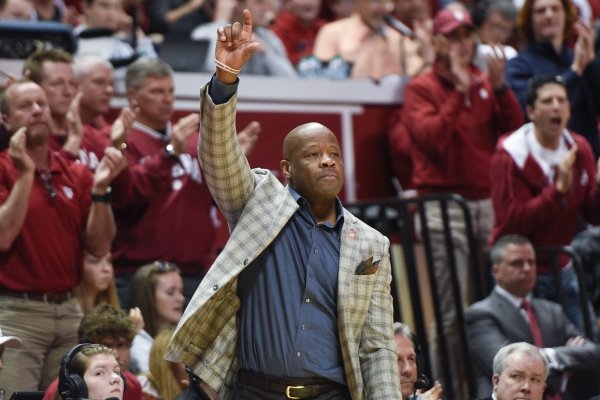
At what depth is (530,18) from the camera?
1093 centimetres

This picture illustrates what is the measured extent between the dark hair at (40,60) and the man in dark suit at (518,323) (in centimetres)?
302

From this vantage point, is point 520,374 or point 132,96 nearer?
point 520,374

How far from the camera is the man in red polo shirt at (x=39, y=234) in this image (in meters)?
7.28

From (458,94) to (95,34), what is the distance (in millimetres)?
2688

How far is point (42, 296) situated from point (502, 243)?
3193 millimetres

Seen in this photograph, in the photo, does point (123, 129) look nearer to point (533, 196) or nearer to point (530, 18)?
point (533, 196)

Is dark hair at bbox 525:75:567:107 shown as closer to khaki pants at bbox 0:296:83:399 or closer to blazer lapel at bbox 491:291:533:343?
blazer lapel at bbox 491:291:533:343

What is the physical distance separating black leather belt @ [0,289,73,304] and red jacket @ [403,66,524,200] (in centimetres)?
364

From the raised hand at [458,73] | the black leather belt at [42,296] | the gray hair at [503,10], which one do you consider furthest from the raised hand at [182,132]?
the gray hair at [503,10]

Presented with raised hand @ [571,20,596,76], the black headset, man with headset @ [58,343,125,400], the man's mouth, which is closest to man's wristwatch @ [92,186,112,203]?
man with headset @ [58,343,125,400]

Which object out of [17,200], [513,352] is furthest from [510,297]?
[17,200]

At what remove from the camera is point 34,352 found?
734 cm

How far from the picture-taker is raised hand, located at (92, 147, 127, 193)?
774cm

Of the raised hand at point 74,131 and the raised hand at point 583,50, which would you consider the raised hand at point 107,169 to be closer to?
the raised hand at point 74,131
